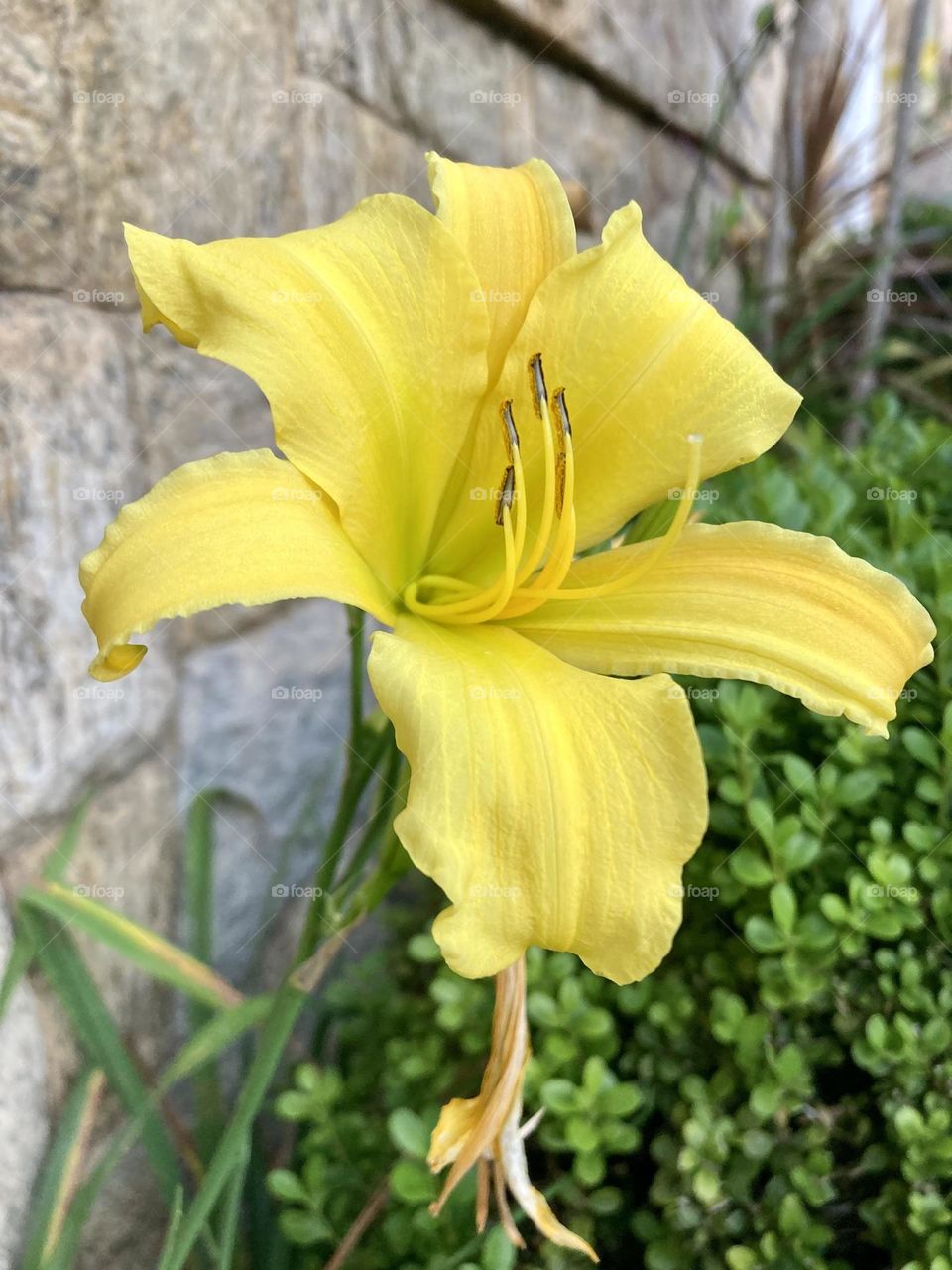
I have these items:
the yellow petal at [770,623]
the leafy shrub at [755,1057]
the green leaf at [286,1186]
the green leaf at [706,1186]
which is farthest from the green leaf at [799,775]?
the green leaf at [286,1186]

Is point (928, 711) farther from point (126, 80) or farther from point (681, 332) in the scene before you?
point (126, 80)

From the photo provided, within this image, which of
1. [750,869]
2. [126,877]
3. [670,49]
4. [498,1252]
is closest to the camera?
[498,1252]

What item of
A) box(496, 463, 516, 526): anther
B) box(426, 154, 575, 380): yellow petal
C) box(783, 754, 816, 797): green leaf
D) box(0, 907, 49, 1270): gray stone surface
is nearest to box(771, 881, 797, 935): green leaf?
box(783, 754, 816, 797): green leaf

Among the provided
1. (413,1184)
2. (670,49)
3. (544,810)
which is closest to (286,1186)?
(413,1184)

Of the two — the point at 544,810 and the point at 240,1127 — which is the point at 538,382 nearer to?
the point at 544,810

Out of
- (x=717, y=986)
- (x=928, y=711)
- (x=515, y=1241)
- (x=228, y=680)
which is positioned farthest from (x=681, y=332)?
(x=228, y=680)

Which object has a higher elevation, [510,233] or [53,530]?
[510,233]
